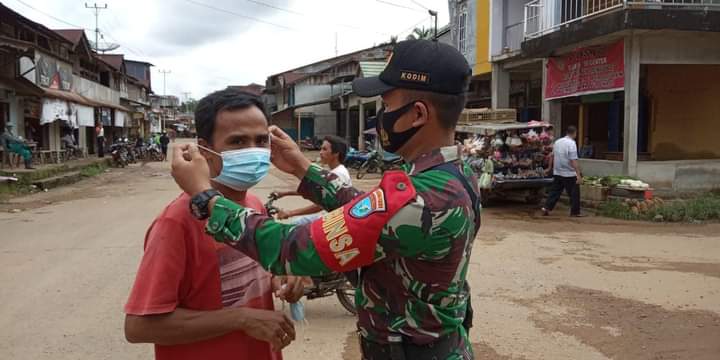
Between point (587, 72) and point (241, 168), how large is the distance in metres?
13.0

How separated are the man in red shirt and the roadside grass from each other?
10589 mm

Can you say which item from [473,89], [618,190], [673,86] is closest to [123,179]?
[473,89]

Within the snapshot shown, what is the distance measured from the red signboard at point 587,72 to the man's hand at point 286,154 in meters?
11.7

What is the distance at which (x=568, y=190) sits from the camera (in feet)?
38.2

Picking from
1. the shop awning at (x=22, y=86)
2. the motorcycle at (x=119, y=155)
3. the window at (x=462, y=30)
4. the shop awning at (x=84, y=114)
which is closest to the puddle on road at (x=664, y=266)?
the window at (x=462, y=30)

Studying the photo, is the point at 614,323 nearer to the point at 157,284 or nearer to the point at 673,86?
the point at 157,284

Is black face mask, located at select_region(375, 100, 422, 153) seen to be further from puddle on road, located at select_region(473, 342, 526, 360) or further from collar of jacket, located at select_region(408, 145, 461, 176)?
puddle on road, located at select_region(473, 342, 526, 360)

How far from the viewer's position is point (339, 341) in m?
4.63

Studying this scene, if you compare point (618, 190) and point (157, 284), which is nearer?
point (157, 284)

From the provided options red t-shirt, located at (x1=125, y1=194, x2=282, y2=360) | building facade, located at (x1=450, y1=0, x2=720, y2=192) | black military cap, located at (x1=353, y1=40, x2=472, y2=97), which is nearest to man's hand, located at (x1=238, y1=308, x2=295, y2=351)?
red t-shirt, located at (x1=125, y1=194, x2=282, y2=360)

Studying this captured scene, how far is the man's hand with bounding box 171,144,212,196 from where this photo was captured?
157 centimetres

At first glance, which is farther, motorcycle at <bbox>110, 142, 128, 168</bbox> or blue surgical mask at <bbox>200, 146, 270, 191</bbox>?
motorcycle at <bbox>110, 142, 128, 168</bbox>

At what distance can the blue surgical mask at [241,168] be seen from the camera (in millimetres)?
1887

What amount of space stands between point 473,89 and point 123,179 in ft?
43.5
